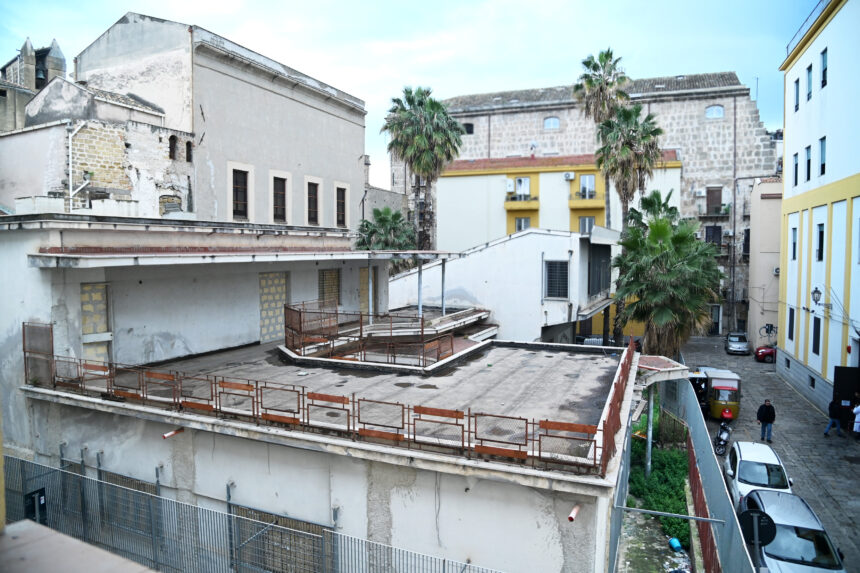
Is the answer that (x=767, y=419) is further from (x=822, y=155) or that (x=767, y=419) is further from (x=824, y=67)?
(x=824, y=67)

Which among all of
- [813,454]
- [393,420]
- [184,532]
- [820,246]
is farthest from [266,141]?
[820,246]

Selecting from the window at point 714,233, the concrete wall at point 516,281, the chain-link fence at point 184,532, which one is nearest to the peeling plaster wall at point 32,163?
the chain-link fence at point 184,532

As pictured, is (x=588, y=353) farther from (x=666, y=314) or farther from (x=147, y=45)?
(x=147, y=45)

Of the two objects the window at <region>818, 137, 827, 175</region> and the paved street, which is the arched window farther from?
the paved street

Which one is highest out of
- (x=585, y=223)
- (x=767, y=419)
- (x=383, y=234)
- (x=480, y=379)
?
(x=585, y=223)

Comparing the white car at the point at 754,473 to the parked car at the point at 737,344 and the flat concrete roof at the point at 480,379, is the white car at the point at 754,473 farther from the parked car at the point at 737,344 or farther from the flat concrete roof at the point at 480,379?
the parked car at the point at 737,344

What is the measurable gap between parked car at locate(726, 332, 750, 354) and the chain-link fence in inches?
1369

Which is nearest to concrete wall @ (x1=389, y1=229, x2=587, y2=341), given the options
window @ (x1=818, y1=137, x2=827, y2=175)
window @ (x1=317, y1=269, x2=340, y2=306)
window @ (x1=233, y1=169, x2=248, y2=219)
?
window @ (x1=317, y1=269, x2=340, y2=306)

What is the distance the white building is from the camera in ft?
69.5

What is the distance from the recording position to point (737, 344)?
37969 millimetres

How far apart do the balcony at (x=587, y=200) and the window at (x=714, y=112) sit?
14.8m

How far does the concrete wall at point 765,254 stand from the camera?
3853 centimetres

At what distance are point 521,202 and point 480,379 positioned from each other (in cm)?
2839

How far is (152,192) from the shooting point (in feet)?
62.3
